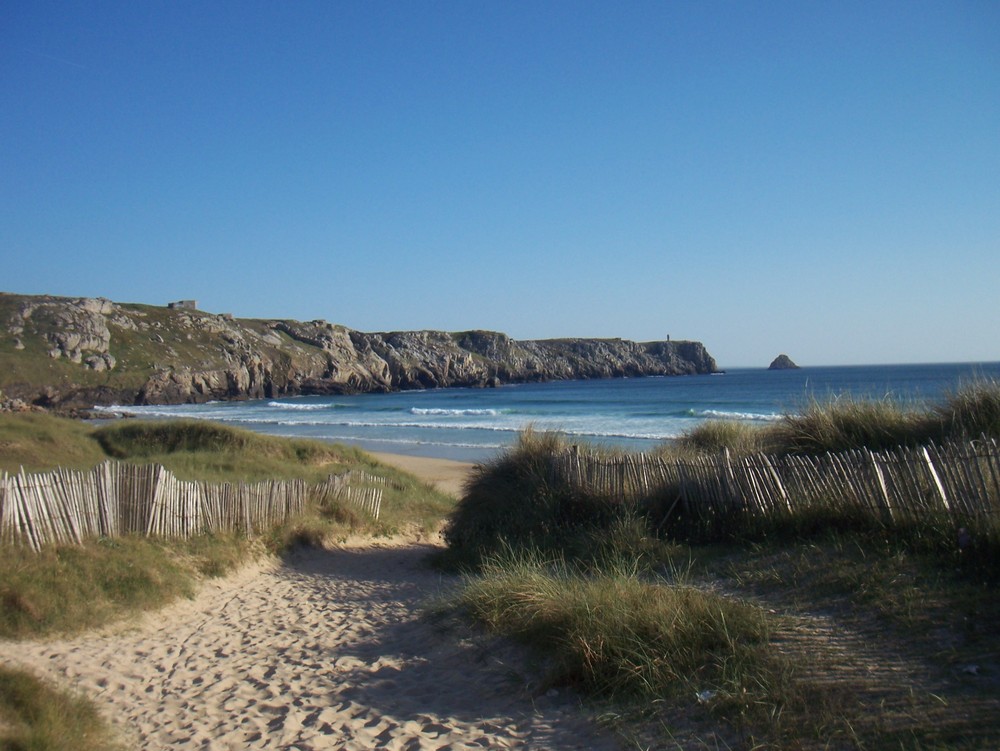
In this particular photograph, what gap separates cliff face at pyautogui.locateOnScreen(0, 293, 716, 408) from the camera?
2459 inches

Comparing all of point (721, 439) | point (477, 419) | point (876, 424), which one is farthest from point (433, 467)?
point (477, 419)

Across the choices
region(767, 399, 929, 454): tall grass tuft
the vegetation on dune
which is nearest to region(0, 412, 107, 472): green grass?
the vegetation on dune

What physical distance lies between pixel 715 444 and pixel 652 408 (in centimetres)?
4379

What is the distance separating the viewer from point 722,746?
4.11 metres

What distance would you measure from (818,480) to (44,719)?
6.56m

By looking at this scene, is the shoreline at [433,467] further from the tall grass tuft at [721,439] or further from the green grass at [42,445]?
the tall grass tuft at [721,439]

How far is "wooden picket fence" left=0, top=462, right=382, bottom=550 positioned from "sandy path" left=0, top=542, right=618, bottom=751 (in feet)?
4.52

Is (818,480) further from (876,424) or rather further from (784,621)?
(784,621)

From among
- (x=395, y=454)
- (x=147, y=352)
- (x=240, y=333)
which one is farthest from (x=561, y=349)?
(x=395, y=454)

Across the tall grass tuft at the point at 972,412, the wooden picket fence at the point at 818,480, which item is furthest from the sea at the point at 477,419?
the tall grass tuft at the point at 972,412

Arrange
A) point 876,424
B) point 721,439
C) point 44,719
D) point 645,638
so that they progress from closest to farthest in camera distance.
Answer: point 44,719 → point 645,638 → point 876,424 → point 721,439

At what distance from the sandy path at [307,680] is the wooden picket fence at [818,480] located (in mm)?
2872

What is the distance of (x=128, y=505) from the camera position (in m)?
9.39

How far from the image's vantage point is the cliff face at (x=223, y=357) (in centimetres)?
6247
